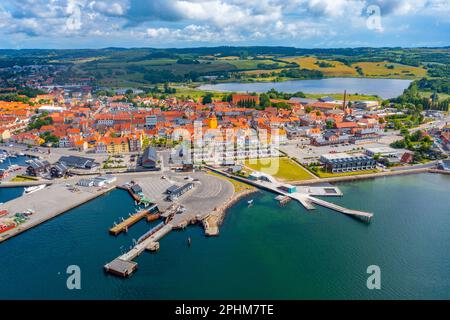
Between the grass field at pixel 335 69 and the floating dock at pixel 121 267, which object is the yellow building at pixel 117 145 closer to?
the floating dock at pixel 121 267

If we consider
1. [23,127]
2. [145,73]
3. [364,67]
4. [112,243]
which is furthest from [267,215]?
[364,67]

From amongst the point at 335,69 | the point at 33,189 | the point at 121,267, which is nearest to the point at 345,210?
the point at 121,267

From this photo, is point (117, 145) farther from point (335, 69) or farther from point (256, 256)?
point (335, 69)

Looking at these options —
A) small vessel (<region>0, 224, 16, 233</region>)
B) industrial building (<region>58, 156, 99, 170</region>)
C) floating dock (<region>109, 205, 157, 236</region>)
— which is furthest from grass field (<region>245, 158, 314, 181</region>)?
small vessel (<region>0, 224, 16, 233</region>)

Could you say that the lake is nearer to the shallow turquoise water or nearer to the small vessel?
the shallow turquoise water

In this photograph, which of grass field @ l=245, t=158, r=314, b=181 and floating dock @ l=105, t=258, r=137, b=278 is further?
grass field @ l=245, t=158, r=314, b=181

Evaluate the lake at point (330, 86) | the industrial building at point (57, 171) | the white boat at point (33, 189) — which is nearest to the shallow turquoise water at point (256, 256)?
the white boat at point (33, 189)
